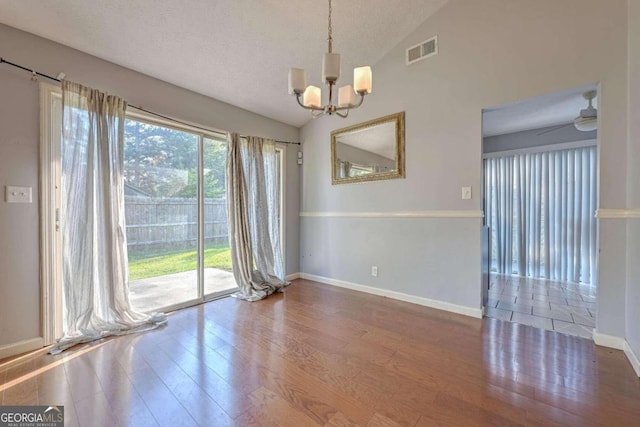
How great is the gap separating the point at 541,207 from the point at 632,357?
9.31 ft

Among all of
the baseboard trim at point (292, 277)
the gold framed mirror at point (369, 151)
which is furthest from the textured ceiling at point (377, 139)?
the baseboard trim at point (292, 277)

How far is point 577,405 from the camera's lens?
57.7 inches

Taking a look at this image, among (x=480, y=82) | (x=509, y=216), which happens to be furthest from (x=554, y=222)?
(x=480, y=82)

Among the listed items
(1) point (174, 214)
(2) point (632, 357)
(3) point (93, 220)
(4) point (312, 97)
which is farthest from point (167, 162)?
(2) point (632, 357)

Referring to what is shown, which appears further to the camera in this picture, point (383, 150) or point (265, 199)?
point (265, 199)

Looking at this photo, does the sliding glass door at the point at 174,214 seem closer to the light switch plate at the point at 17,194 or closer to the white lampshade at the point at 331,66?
the light switch plate at the point at 17,194

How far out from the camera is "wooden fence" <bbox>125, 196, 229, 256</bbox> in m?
2.69

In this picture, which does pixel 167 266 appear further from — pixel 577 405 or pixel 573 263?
pixel 573 263

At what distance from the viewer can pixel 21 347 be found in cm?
202

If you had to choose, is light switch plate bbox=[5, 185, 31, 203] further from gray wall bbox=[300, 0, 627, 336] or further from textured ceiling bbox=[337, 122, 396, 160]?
textured ceiling bbox=[337, 122, 396, 160]

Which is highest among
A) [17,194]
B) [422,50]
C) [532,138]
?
[422,50]

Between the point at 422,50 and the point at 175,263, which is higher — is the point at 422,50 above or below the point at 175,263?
above

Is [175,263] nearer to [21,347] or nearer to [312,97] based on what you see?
[21,347]

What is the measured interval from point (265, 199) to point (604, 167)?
348cm
